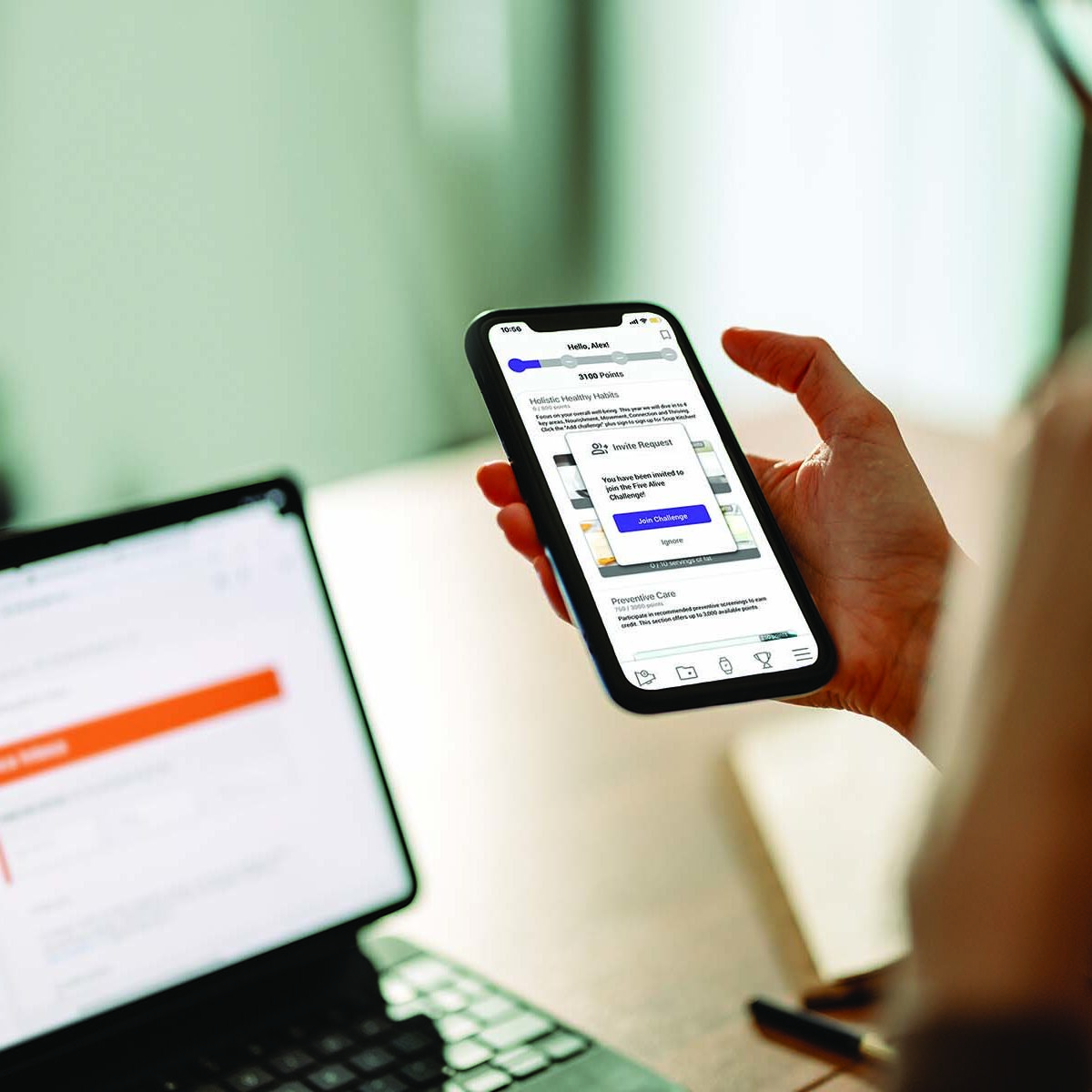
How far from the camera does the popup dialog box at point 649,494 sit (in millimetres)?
724

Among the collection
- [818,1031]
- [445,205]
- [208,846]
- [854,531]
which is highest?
[445,205]

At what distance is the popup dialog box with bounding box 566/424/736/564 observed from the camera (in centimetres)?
72

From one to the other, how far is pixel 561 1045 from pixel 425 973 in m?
0.09

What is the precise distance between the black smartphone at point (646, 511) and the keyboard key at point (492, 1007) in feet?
0.55

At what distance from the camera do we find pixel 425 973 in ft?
2.39

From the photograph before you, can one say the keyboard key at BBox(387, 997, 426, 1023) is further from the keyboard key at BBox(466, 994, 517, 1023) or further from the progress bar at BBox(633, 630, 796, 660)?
the progress bar at BBox(633, 630, 796, 660)

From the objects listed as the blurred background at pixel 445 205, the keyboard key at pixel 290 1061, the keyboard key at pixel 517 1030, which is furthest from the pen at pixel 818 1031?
the blurred background at pixel 445 205

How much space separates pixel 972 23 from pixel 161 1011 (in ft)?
8.92

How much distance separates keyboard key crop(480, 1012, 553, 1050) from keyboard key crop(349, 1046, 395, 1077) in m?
0.05

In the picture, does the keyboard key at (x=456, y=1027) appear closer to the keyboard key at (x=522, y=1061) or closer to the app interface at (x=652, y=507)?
the keyboard key at (x=522, y=1061)

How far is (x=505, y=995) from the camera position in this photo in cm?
71

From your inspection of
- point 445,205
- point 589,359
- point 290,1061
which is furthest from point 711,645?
point 445,205

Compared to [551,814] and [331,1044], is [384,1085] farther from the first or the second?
[551,814]

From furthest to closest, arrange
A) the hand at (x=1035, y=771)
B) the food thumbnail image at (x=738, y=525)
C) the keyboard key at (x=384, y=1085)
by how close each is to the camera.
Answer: the food thumbnail image at (x=738, y=525) → the keyboard key at (x=384, y=1085) → the hand at (x=1035, y=771)
